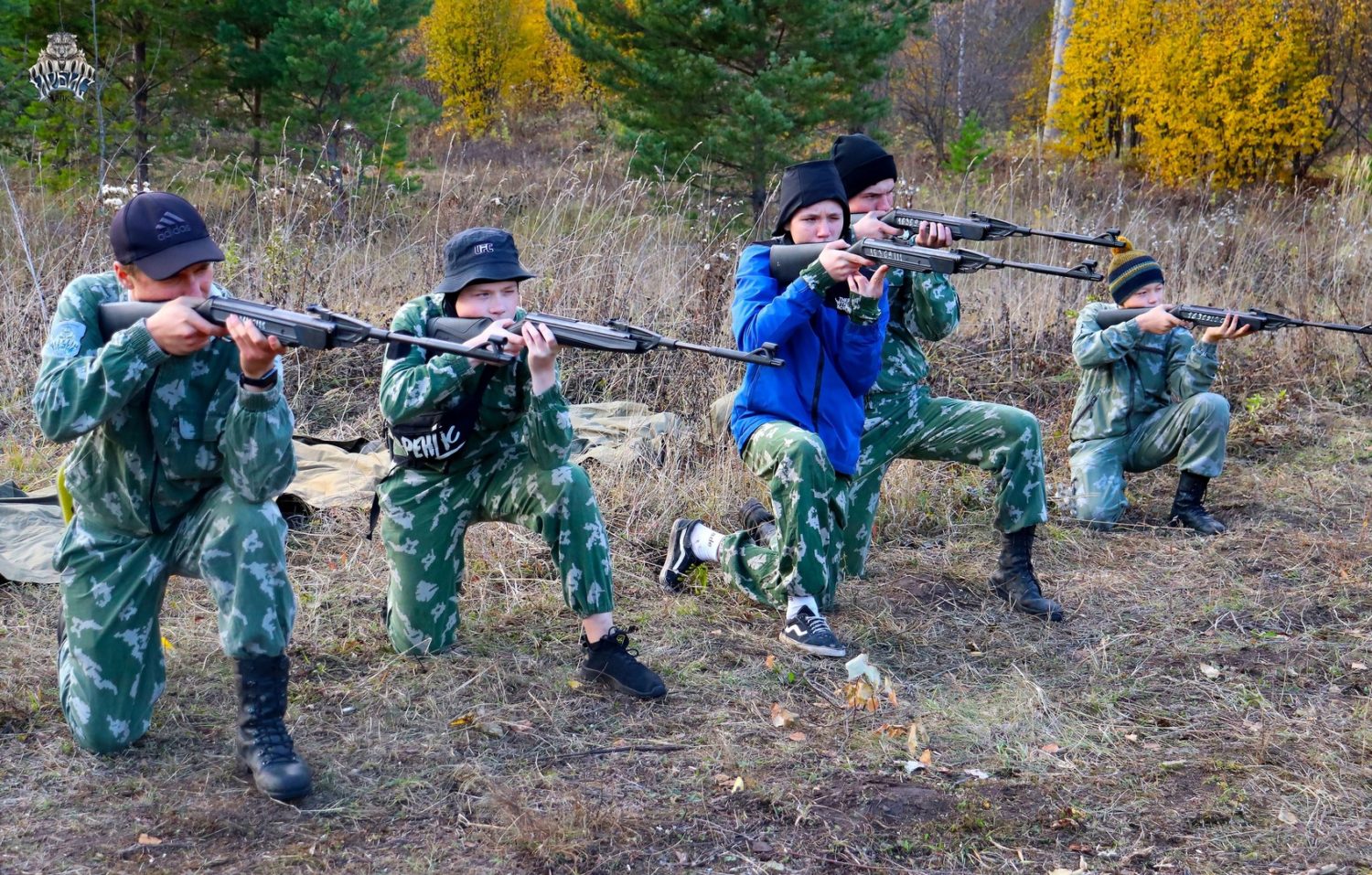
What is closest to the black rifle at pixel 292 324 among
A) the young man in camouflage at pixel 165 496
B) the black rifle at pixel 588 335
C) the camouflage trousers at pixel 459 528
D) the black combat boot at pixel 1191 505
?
the young man in camouflage at pixel 165 496

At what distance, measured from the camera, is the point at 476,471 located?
13.9 feet

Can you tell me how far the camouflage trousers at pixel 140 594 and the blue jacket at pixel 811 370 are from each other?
1880mm

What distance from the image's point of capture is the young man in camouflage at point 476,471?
3955mm

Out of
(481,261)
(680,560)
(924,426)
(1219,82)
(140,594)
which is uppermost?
(1219,82)

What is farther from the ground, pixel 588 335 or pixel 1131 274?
pixel 1131 274

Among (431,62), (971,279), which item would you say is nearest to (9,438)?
(971,279)

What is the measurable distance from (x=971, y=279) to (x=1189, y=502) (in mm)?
3861

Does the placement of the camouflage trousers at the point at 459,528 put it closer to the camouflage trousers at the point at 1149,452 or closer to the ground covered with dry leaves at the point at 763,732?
the ground covered with dry leaves at the point at 763,732

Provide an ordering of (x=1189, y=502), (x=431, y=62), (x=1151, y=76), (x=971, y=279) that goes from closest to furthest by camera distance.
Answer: (x=1189, y=502), (x=971, y=279), (x=1151, y=76), (x=431, y=62)

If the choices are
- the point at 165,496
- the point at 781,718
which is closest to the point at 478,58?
the point at 165,496

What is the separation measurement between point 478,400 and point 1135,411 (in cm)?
374

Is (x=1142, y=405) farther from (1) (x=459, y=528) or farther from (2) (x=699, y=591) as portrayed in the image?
(1) (x=459, y=528)

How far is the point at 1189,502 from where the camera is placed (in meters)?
6.02

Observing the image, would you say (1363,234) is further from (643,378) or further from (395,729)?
(395,729)
